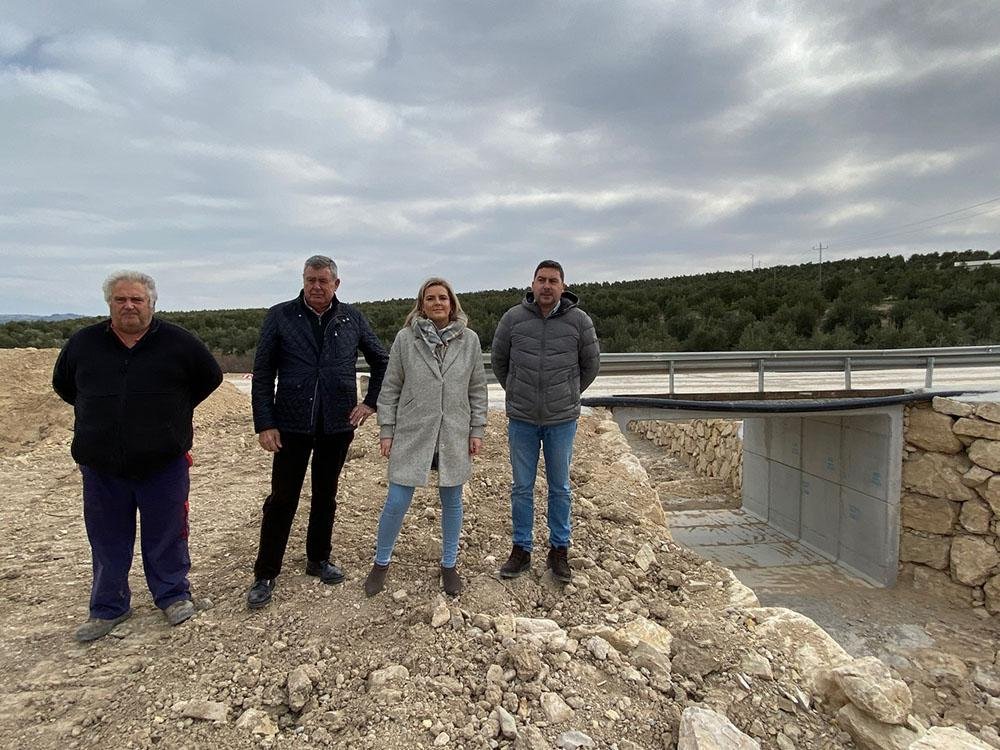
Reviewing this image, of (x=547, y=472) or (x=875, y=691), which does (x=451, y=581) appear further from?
(x=875, y=691)

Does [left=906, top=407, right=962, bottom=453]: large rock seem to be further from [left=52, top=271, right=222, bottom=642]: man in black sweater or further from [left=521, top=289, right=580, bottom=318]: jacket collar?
[left=52, top=271, right=222, bottom=642]: man in black sweater

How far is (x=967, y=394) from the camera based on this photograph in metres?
9.38

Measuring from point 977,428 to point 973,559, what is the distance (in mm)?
1970

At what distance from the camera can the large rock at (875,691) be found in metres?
2.85

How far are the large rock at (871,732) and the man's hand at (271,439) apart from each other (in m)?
3.13

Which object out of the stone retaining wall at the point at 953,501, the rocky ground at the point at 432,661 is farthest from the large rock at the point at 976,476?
the rocky ground at the point at 432,661

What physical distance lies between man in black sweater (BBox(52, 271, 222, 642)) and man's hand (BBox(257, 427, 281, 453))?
1.16 ft

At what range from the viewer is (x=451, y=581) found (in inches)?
141

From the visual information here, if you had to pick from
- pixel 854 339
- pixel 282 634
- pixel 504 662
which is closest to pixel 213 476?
pixel 282 634

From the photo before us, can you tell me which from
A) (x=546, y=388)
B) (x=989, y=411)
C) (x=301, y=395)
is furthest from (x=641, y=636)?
(x=989, y=411)

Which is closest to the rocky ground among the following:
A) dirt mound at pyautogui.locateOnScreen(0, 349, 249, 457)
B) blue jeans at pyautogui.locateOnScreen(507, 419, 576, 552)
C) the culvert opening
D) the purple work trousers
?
the purple work trousers

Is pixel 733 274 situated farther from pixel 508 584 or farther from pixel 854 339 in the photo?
pixel 508 584

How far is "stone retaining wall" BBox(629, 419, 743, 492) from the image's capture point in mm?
15906

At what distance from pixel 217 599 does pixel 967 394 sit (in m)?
10.5
